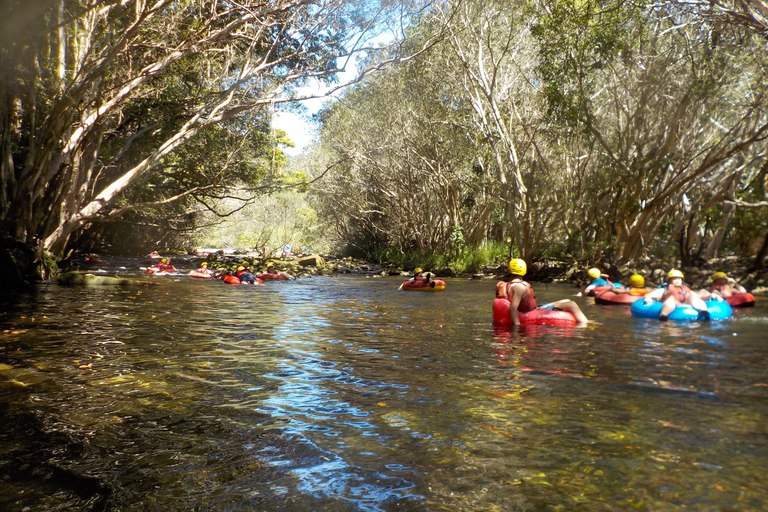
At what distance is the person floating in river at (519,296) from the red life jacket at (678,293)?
2351mm

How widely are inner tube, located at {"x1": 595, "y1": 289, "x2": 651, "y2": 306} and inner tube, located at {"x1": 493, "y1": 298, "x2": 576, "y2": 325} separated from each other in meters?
4.77

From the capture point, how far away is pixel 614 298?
15.3m

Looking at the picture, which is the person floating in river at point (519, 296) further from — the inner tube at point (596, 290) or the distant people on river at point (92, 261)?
the distant people on river at point (92, 261)

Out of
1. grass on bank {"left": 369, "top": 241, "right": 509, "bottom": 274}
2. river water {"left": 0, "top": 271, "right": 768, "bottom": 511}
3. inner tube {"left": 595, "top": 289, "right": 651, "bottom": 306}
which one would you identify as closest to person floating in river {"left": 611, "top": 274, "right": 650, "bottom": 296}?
inner tube {"left": 595, "top": 289, "right": 651, "bottom": 306}

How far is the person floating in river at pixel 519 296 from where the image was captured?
1059cm

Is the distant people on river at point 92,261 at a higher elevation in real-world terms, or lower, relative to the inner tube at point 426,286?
higher

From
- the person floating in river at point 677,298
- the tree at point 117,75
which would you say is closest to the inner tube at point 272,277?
the tree at point 117,75

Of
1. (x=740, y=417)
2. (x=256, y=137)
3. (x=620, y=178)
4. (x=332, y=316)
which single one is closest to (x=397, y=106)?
(x=256, y=137)

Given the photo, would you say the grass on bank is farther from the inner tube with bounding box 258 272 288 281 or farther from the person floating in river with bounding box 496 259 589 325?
the person floating in river with bounding box 496 259 589 325

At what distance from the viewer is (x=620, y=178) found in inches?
877

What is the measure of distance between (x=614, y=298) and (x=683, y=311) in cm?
351

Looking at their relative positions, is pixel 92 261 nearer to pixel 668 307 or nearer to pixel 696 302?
pixel 668 307

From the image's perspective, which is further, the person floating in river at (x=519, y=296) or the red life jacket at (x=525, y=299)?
the red life jacket at (x=525, y=299)

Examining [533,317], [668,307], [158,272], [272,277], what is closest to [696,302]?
[668,307]
